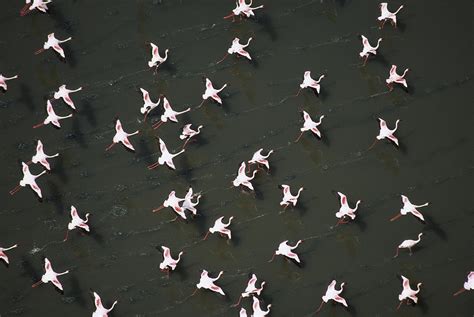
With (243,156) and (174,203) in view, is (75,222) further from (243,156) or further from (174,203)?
(243,156)

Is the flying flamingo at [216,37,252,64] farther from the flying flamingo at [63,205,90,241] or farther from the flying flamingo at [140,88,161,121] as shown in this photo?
the flying flamingo at [63,205,90,241]

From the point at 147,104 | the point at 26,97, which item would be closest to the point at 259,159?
the point at 147,104

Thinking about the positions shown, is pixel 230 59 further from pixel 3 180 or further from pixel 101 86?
pixel 3 180

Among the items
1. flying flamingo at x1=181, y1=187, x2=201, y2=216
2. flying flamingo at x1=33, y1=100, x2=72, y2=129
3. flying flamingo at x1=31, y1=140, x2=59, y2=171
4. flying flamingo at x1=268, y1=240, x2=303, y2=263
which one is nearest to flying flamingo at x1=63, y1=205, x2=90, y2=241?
flying flamingo at x1=31, y1=140, x2=59, y2=171

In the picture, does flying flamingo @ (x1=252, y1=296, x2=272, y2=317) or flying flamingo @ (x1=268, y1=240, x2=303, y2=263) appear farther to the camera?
flying flamingo @ (x1=268, y1=240, x2=303, y2=263)

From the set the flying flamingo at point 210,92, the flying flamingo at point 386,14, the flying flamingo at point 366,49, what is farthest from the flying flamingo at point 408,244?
the flying flamingo at point 210,92

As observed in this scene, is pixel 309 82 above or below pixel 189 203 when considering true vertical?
above

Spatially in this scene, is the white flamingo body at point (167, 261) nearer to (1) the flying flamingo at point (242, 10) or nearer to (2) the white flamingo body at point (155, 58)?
(2) the white flamingo body at point (155, 58)
